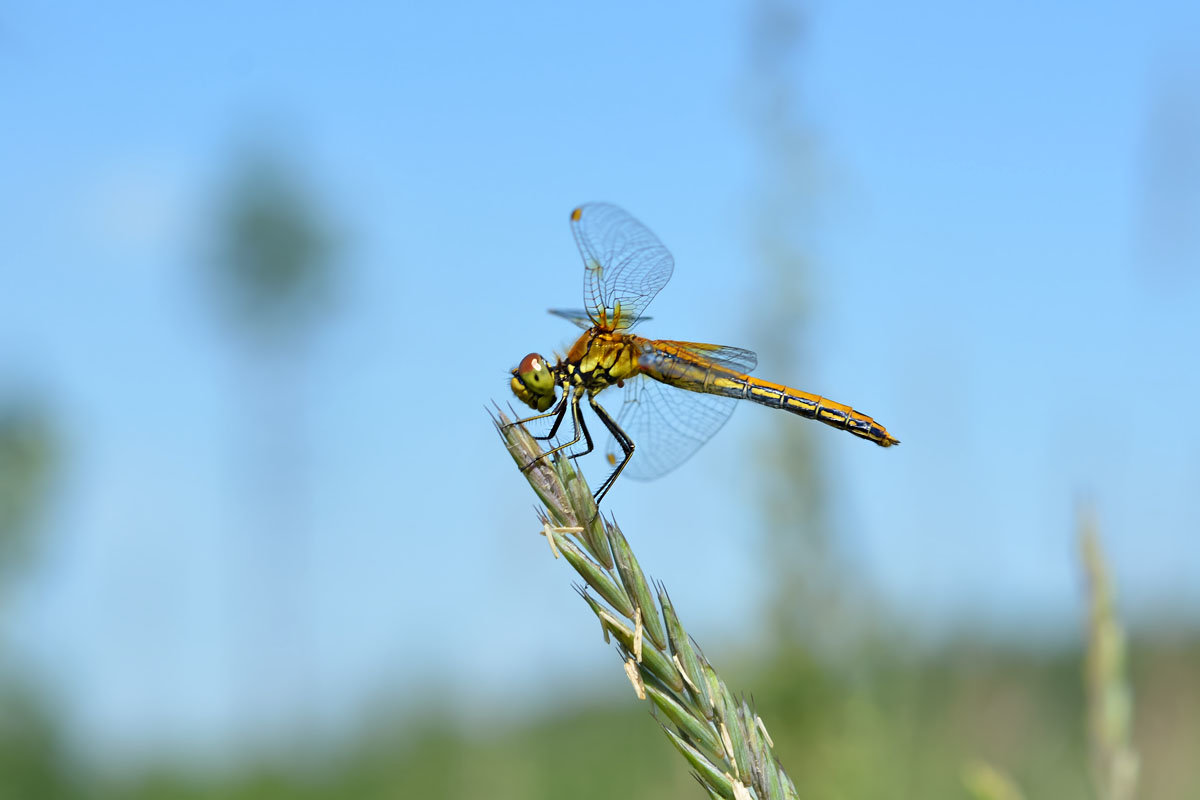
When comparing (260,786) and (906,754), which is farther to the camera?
(260,786)

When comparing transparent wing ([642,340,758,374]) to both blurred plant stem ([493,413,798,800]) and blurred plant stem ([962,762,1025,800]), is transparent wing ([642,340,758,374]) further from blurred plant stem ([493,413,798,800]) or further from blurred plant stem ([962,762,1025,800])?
blurred plant stem ([962,762,1025,800])

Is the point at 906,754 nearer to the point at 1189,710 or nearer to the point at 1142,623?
the point at 1142,623

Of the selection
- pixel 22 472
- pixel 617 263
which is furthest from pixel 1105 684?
pixel 22 472

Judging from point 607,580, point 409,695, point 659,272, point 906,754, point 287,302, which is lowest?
point 906,754

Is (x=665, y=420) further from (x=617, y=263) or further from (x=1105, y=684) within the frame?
(x=1105, y=684)

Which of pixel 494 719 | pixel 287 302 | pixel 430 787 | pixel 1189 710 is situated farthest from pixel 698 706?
pixel 287 302

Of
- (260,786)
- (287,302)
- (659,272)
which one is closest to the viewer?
(659,272)

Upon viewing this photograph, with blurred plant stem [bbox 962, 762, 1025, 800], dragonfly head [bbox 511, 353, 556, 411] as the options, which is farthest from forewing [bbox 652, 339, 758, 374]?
blurred plant stem [bbox 962, 762, 1025, 800]

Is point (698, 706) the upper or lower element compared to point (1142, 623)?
upper
